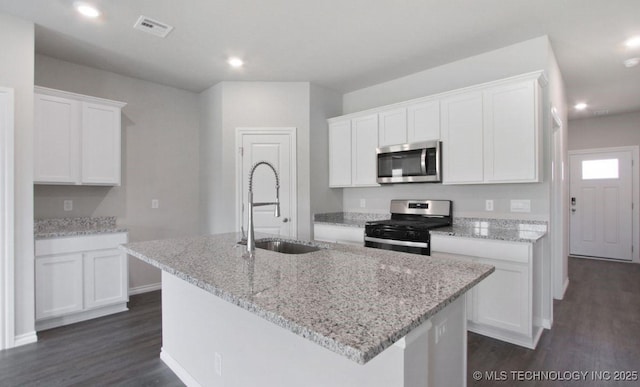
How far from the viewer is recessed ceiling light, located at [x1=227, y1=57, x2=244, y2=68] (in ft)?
11.1

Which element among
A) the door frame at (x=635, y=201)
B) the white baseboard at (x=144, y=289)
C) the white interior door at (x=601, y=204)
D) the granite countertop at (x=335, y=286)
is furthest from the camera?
the white interior door at (x=601, y=204)

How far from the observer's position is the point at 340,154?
13.6ft

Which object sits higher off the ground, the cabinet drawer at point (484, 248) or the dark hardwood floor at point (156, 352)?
the cabinet drawer at point (484, 248)

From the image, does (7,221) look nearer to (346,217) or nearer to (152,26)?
(152,26)

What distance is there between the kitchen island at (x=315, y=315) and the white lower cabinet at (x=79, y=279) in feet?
4.84

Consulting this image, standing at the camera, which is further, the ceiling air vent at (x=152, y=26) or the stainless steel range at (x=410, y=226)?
the stainless steel range at (x=410, y=226)

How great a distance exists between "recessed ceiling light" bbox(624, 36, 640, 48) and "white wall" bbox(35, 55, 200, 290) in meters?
4.81

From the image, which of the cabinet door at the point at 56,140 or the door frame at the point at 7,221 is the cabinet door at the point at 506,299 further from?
the cabinet door at the point at 56,140

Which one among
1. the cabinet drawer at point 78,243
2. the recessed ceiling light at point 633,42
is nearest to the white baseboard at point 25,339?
the cabinet drawer at point 78,243

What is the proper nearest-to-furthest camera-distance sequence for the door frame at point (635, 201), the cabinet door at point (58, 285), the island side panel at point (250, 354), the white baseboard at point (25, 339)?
the island side panel at point (250, 354) → the white baseboard at point (25, 339) → the cabinet door at point (58, 285) → the door frame at point (635, 201)

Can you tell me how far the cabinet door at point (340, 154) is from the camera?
4.06 m

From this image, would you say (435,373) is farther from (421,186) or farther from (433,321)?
(421,186)

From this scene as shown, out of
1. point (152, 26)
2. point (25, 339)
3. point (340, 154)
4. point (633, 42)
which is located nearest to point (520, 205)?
point (633, 42)

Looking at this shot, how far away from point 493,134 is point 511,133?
143 mm
